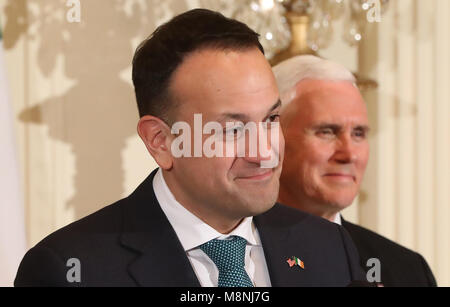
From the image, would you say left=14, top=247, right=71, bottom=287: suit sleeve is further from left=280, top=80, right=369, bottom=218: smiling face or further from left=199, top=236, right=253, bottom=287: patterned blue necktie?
left=280, top=80, right=369, bottom=218: smiling face

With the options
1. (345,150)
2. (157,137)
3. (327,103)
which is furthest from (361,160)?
(157,137)

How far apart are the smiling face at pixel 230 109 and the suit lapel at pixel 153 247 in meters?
0.08

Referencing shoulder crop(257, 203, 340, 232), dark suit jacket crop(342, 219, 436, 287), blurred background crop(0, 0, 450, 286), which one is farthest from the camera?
blurred background crop(0, 0, 450, 286)

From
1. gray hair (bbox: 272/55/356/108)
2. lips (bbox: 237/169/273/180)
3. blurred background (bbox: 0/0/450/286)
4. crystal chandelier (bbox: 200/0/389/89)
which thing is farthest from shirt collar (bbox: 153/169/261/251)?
crystal chandelier (bbox: 200/0/389/89)

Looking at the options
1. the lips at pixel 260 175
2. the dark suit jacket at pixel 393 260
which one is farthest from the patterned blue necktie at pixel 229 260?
the dark suit jacket at pixel 393 260

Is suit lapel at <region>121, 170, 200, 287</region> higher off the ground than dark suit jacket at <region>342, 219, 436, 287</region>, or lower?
higher

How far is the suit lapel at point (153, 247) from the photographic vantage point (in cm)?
103

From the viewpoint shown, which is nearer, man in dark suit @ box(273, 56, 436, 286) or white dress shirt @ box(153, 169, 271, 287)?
white dress shirt @ box(153, 169, 271, 287)

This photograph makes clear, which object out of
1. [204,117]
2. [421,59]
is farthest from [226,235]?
[421,59]

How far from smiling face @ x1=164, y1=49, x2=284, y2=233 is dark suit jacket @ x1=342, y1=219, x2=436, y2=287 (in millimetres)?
513

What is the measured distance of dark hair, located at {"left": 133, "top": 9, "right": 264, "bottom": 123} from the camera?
1.03 metres

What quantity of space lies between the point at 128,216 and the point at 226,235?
15 centimetres

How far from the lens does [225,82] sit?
1010 millimetres

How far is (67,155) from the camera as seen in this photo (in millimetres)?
1858
